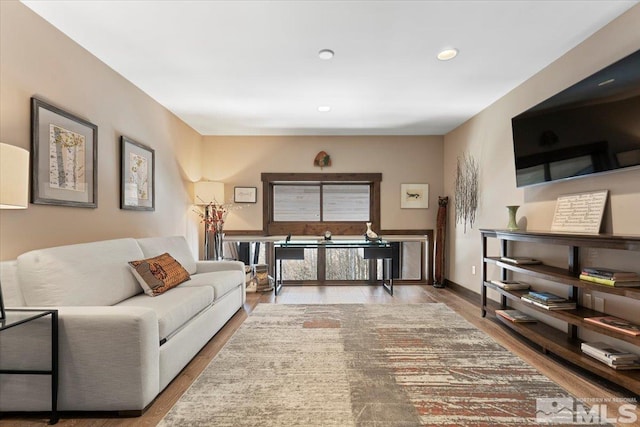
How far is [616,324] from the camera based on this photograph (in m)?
2.01

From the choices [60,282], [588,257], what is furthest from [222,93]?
[588,257]

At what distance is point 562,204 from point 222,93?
3.53 metres

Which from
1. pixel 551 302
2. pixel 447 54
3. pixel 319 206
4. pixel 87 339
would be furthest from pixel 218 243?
pixel 551 302

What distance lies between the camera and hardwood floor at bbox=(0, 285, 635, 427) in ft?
5.69

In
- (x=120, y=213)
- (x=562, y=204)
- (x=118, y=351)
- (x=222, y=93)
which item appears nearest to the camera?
(x=118, y=351)

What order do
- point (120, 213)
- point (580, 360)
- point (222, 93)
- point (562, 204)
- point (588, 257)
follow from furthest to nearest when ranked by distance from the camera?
point (222, 93)
point (120, 213)
point (562, 204)
point (588, 257)
point (580, 360)

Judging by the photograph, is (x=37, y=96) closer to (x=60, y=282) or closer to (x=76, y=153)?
(x=76, y=153)

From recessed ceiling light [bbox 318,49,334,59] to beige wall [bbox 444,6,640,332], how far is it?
2.00 meters

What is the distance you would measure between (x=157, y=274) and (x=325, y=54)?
239 centimetres

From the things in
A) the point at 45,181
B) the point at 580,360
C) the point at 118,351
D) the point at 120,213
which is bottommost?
the point at 580,360

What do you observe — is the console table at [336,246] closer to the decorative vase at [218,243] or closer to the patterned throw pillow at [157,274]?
the decorative vase at [218,243]

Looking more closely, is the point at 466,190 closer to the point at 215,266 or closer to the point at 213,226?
the point at 215,266

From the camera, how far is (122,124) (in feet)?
10.3

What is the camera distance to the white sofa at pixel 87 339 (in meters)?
1.69
